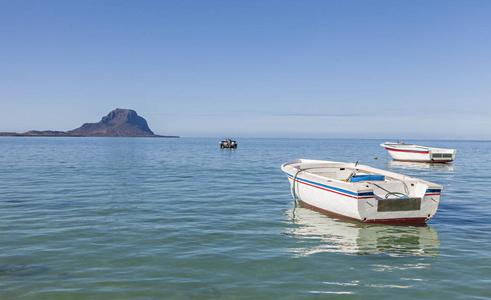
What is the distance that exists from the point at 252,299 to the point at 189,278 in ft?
6.01

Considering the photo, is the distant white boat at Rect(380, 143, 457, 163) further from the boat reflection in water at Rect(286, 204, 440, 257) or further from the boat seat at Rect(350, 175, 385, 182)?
the boat reflection in water at Rect(286, 204, 440, 257)

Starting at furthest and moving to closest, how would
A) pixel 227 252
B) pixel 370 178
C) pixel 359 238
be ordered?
pixel 370 178 → pixel 359 238 → pixel 227 252

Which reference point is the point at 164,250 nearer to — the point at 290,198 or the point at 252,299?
the point at 252,299

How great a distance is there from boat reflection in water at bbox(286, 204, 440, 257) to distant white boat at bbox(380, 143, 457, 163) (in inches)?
1557

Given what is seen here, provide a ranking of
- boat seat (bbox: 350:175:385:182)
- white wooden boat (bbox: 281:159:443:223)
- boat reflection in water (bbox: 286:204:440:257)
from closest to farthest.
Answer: boat reflection in water (bbox: 286:204:440:257), white wooden boat (bbox: 281:159:443:223), boat seat (bbox: 350:175:385:182)

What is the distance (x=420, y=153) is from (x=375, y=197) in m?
41.1

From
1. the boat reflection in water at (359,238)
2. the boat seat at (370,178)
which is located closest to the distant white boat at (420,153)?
→ the boat seat at (370,178)

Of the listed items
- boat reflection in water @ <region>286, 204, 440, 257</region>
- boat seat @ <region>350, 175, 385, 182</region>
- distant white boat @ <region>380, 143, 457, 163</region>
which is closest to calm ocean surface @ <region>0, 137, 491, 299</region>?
boat reflection in water @ <region>286, 204, 440, 257</region>

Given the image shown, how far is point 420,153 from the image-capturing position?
4900cm

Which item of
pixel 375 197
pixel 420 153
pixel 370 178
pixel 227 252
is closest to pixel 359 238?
pixel 375 197

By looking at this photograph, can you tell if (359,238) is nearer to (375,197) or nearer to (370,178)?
(375,197)

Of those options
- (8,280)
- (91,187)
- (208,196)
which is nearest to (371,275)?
(8,280)

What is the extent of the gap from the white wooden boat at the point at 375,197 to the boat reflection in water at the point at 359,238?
430mm

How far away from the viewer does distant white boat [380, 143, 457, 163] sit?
47719 millimetres
